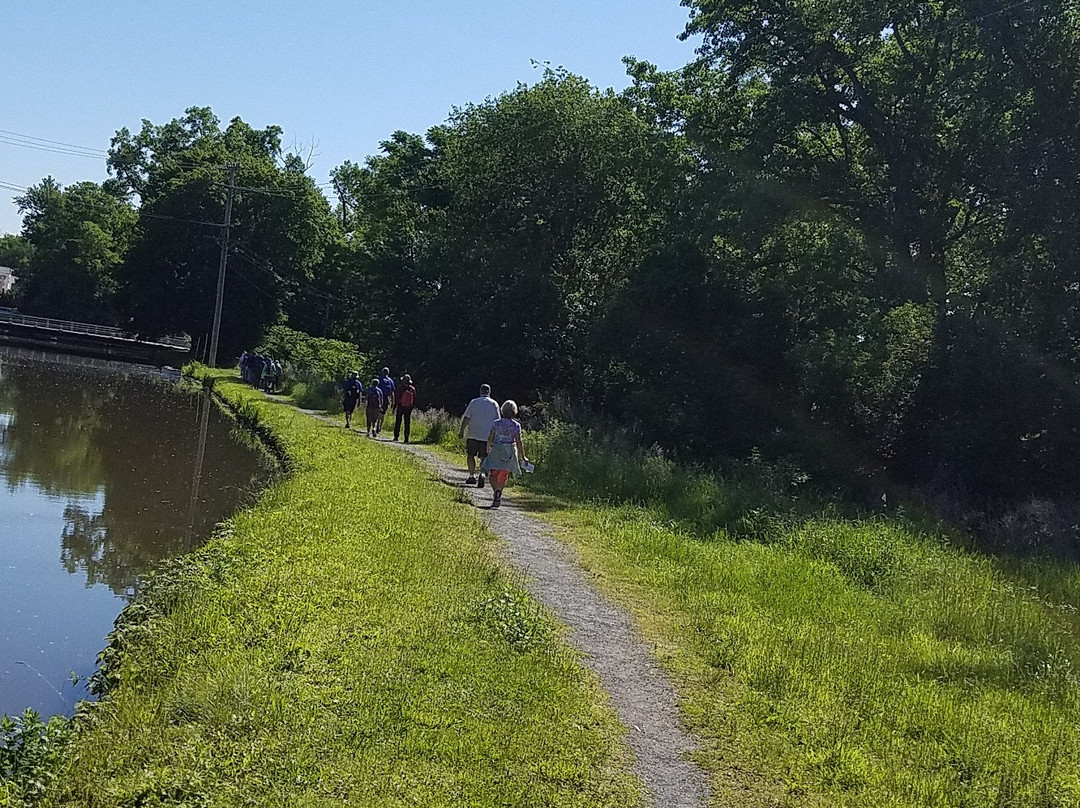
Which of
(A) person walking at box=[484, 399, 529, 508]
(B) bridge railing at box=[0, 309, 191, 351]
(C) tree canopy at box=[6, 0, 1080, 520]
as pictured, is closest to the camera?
(A) person walking at box=[484, 399, 529, 508]

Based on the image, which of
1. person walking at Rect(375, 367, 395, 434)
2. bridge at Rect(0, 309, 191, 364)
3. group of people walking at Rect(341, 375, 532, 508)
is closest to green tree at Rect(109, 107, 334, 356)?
bridge at Rect(0, 309, 191, 364)

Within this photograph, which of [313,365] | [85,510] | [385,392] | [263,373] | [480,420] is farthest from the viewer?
[313,365]

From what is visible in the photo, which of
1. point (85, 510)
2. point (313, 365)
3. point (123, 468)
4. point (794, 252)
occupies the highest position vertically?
point (794, 252)

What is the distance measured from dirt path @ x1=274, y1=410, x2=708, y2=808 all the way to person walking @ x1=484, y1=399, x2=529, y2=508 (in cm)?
140

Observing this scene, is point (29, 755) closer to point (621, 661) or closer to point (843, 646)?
point (621, 661)

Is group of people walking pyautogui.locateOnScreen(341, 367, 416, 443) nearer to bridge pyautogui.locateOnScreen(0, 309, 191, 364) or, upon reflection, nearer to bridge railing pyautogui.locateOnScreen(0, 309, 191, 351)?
bridge pyautogui.locateOnScreen(0, 309, 191, 364)

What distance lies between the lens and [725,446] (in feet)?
83.3

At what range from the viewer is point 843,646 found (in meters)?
9.46

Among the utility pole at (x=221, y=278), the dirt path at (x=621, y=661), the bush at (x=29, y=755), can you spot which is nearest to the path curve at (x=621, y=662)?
the dirt path at (x=621, y=661)

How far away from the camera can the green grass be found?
21.7 ft

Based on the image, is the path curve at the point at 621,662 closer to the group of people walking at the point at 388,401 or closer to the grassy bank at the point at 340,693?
the grassy bank at the point at 340,693

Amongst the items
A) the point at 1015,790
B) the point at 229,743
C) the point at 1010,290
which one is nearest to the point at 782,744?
the point at 1015,790

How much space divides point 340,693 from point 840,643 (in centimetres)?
489

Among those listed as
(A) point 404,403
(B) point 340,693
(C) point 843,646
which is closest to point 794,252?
(A) point 404,403
